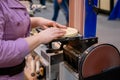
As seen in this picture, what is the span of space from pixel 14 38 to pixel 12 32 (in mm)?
32

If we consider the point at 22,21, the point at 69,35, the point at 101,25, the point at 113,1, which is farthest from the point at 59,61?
the point at 113,1

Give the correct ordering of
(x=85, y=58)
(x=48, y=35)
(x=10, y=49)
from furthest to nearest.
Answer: (x=85, y=58) → (x=48, y=35) → (x=10, y=49)

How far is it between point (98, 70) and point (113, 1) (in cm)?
535

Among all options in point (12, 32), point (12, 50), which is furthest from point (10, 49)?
point (12, 32)

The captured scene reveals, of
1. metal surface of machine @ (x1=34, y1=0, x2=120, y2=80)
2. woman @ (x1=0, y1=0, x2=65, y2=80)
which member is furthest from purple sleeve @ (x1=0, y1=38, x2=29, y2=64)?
metal surface of machine @ (x1=34, y1=0, x2=120, y2=80)

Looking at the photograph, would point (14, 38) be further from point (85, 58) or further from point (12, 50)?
point (85, 58)

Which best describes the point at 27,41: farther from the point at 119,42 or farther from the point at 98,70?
the point at 119,42

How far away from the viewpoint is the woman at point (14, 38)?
0.88 metres

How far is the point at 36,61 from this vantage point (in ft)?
6.47

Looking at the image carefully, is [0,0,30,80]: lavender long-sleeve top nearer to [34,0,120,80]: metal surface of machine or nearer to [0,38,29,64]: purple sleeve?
[0,38,29,64]: purple sleeve

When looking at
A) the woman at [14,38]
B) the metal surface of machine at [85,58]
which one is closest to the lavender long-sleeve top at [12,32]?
the woman at [14,38]

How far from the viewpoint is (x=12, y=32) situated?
95 centimetres

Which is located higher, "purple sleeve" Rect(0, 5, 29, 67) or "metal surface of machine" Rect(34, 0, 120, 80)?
"purple sleeve" Rect(0, 5, 29, 67)

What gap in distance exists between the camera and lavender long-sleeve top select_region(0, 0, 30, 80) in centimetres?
87
